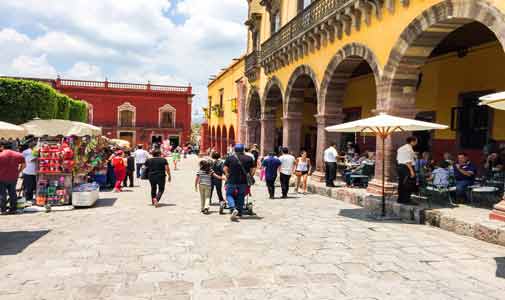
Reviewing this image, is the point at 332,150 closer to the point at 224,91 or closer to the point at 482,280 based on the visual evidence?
the point at 482,280

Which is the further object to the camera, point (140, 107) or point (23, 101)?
point (140, 107)

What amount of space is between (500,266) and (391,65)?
5.10m

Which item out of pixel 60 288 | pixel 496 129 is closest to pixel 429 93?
pixel 496 129

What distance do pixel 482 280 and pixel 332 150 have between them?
22.8 feet

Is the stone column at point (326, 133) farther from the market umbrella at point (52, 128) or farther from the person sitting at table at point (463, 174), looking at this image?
the market umbrella at point (52, 128)

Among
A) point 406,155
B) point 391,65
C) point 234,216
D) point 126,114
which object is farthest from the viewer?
point 126,114

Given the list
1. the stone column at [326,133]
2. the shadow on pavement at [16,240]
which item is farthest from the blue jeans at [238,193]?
the stone column at [326,133]

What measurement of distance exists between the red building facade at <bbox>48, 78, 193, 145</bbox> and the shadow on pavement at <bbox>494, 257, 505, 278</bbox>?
→ 137ft

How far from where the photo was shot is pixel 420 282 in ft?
13.5

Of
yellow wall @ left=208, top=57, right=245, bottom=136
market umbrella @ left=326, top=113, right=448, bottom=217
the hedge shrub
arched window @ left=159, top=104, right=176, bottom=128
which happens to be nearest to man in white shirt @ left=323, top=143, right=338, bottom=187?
market umbrella @ left=326, top=113, right=448, bottom=217

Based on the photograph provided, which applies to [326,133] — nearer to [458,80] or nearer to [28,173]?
[458,80]

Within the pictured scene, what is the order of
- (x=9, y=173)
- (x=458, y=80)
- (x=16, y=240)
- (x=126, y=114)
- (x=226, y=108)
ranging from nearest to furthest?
(x=16, y=240) → (x=9, y=173) → (x=458, y=80) → (x=226, y=108) → (x=126, y=114)

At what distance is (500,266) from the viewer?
4.64m

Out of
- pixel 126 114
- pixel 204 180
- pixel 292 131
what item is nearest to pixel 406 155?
pixel 204 180
